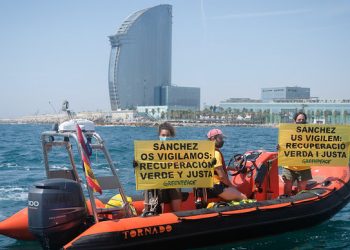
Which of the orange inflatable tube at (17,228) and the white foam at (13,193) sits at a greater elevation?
the orange inflatable tube at (17,228)

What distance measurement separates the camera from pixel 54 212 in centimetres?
638

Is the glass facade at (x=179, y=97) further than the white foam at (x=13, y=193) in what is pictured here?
Yes

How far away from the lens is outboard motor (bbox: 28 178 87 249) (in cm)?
636

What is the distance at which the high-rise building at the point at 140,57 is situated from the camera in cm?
15088

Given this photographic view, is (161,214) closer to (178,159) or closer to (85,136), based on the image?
(178,159)

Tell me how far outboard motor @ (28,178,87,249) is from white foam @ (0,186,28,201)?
5098 millimetres

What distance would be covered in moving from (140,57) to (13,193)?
474ft

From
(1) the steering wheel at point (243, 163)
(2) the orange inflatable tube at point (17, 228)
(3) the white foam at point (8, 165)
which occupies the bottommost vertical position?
(3) the white foam at point (8, 165)

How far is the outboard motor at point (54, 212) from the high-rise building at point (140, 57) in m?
145

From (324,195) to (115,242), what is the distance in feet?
13.4

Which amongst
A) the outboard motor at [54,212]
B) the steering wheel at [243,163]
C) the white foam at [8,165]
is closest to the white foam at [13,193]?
the steering wheel at [243,163]

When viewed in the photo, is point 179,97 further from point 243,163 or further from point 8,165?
point 243,163

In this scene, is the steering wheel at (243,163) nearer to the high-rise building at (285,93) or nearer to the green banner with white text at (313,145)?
the green banner with white text at (313,145)

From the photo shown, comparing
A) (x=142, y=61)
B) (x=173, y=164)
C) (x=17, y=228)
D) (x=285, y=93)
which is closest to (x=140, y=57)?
(x=142, y=61)
